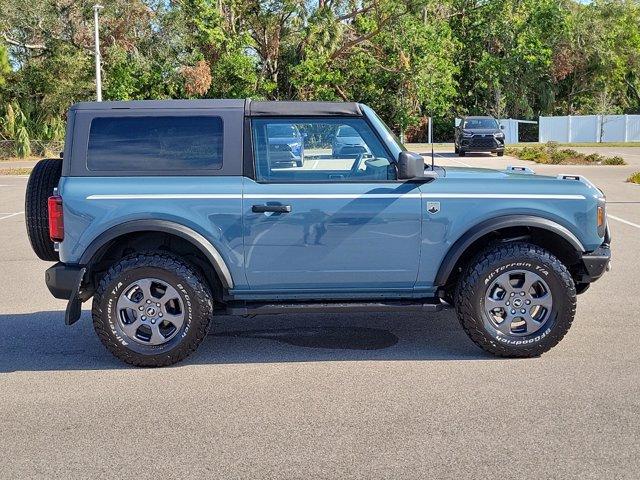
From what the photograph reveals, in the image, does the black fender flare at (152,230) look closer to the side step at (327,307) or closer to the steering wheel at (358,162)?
the side step at (327,307)

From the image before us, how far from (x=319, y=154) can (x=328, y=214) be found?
504mm

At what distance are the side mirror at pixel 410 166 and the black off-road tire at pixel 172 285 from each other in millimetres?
1657

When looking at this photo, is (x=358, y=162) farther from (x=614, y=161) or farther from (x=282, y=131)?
(x=614, y=161)

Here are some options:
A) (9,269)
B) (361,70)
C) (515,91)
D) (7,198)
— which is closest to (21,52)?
(361,70)

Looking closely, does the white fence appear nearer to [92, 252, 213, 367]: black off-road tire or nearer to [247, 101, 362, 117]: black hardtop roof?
[247, 101, 362, 117]: black hardtop roof

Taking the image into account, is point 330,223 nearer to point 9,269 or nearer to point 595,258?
point 595,258

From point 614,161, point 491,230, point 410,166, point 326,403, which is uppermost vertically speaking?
point 410,166

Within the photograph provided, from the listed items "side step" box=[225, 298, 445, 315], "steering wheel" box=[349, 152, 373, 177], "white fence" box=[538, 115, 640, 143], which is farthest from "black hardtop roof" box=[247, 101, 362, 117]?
"white fence" box=[538, 115, 640, 143]

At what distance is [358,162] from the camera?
6.21m

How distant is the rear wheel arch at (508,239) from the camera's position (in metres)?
6.08

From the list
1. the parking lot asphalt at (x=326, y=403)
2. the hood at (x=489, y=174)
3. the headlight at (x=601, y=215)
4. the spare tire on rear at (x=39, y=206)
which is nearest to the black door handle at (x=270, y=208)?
the parking lot asphalt at (x=326, y=403)

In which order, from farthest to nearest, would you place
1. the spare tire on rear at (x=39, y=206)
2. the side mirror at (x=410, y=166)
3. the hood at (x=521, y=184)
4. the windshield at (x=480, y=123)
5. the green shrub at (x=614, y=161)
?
the windshield at (x=480, y=123) < the green shrub at (x=614, y=161) < the spare tire on rear at (x=39, y=206) < the hood at (x=521, y=184) < the side mirror at (x=410, y=166)

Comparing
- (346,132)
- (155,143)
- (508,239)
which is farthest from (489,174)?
(155,143)

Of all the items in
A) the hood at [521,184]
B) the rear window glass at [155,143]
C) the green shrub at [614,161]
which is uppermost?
the rear window glass at [155,143]
